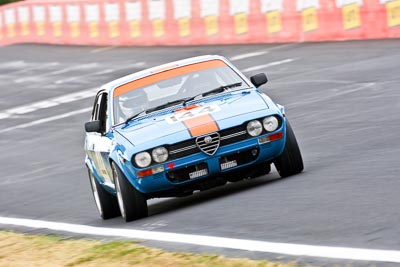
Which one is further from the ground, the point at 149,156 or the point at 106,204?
the point at 149,156

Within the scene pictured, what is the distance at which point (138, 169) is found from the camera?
10.4 metres

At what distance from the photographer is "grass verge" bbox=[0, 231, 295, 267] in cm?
760

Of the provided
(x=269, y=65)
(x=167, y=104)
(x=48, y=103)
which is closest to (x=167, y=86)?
(x=167, y=104)

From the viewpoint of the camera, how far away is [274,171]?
40.0 ft

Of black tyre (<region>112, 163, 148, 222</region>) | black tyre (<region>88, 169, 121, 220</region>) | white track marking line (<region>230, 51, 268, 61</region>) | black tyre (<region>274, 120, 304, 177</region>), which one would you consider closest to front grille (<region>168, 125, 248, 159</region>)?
black tyre (<region>112, 163, 148, 222</region>)

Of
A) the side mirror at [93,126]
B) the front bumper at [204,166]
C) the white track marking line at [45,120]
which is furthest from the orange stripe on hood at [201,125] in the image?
the white track marking line at [45,120]

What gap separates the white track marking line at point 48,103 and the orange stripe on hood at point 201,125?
1570 centimetres

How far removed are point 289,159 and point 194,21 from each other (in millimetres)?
21666

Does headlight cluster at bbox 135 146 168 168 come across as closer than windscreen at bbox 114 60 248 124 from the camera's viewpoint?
Yes

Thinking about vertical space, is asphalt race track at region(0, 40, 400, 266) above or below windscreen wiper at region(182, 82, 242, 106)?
below

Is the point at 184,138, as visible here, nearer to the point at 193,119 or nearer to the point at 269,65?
the point at 193,119

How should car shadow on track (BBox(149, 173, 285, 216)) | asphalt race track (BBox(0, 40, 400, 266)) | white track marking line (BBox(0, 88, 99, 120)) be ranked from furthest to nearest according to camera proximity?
white track marking line (BBox(0, 88, 99, 120))
car shadow on track (BBox(149, 173, 285, 216))
asphalt race track (BBox(0, 40, 400, 266))

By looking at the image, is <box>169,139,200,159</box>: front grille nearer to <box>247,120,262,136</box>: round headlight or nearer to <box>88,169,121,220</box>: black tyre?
<box>247,120,262,136</box>: round headlight

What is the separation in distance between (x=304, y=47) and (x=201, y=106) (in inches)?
631
